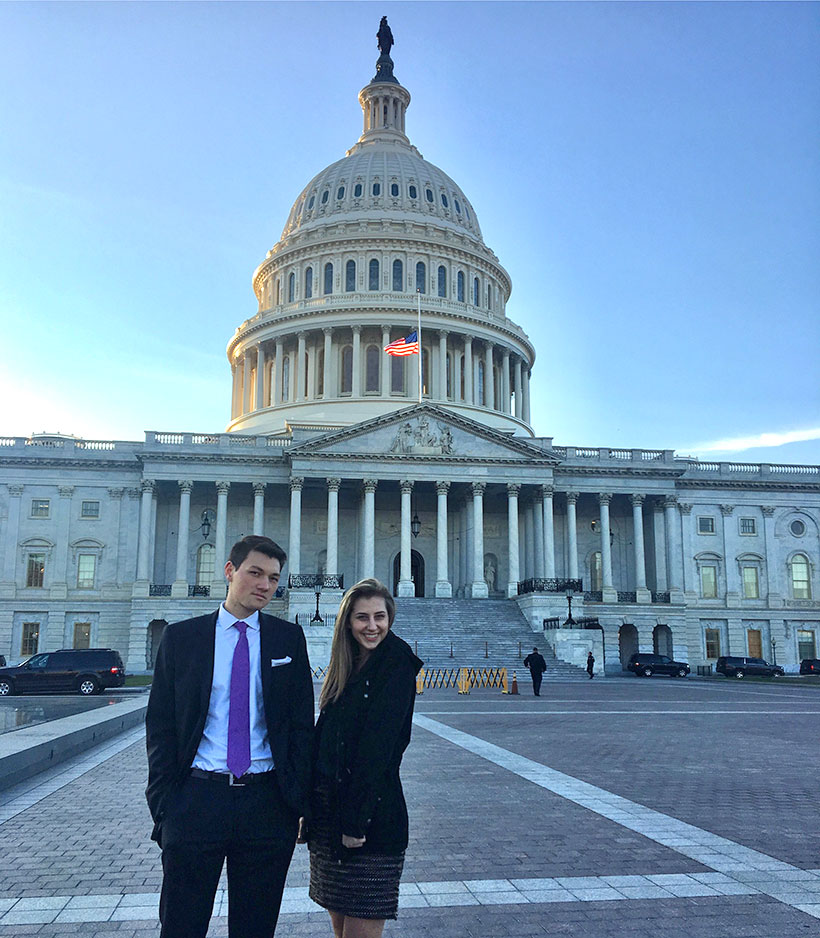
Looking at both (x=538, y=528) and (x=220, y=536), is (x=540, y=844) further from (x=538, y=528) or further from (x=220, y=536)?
(x=538, y=528)

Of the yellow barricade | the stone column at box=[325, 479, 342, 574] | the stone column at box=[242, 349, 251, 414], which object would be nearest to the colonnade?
the stone column at box=[242, 349, 251, 414]

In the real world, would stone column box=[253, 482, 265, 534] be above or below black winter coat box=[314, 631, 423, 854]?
above

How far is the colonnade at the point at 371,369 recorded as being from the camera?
7788 centimetres

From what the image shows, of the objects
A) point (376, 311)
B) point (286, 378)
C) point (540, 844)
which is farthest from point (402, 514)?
point (540, 844)

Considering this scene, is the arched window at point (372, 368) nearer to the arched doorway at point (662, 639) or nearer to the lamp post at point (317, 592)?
the lamp post at point (317, 592)

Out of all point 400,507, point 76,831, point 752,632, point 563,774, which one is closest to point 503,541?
point 400,507

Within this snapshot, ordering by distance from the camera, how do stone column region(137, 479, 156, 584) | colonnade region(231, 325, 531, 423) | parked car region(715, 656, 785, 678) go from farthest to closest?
colonnade region(231, 325, 531, 423)
stone column region(137, 479, 156, 584)
parked car region(715, 656, 785, 678)

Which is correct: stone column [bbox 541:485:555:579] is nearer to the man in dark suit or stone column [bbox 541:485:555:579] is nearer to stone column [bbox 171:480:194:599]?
stone column [bbox 171:480:194:599]

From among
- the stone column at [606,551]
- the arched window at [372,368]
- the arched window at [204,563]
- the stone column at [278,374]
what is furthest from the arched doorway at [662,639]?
the stone column at [278,374]

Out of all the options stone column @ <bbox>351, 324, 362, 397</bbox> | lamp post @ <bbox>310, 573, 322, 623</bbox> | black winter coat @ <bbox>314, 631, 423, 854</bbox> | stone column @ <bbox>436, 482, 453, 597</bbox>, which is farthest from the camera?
stone column @ <bbox>351, 324, 362, 397</bbox>

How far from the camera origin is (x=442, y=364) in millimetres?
78250

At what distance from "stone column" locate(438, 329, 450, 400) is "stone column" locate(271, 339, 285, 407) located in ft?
43.9

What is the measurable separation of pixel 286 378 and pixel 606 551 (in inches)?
1237

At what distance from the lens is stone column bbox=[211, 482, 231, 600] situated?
63031 millimetres
